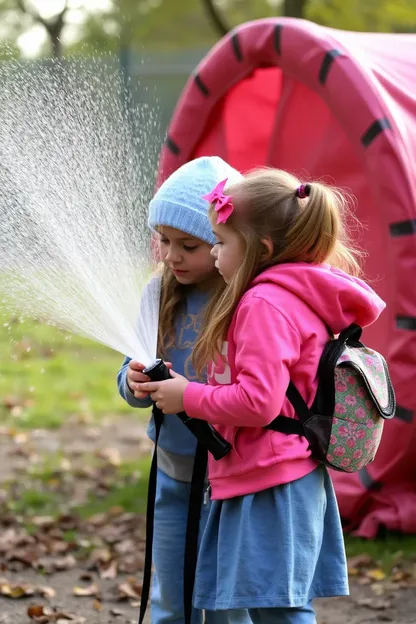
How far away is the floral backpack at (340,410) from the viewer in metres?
2.45

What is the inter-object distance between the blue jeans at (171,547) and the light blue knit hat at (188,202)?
0.78 metres

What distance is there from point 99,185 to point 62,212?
139 millimetres

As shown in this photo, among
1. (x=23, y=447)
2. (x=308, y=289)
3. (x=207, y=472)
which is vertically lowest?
(x=23, y=447)

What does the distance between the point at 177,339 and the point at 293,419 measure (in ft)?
2.02

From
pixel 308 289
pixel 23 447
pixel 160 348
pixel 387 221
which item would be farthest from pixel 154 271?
pixel 23 447

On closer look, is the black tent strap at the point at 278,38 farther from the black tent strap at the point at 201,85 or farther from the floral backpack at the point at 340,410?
the floral backpack at the point at 340,410

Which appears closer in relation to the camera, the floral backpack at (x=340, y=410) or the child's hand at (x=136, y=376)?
the floral backpack at (x=340, y=410)

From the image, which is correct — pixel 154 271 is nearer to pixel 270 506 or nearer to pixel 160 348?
pixel 160 348

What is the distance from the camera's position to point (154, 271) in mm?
3105

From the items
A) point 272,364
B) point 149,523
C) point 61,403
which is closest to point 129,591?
point 149,523

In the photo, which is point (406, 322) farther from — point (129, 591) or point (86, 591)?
point (86, 591)

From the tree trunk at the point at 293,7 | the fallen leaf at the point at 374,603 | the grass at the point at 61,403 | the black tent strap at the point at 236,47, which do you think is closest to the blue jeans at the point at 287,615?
the grass at the point at 61,403

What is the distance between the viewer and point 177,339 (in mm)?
2955

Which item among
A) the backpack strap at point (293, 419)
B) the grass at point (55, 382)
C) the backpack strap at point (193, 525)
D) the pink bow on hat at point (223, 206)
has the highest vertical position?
the pink bow on hat at point (223, 206)
